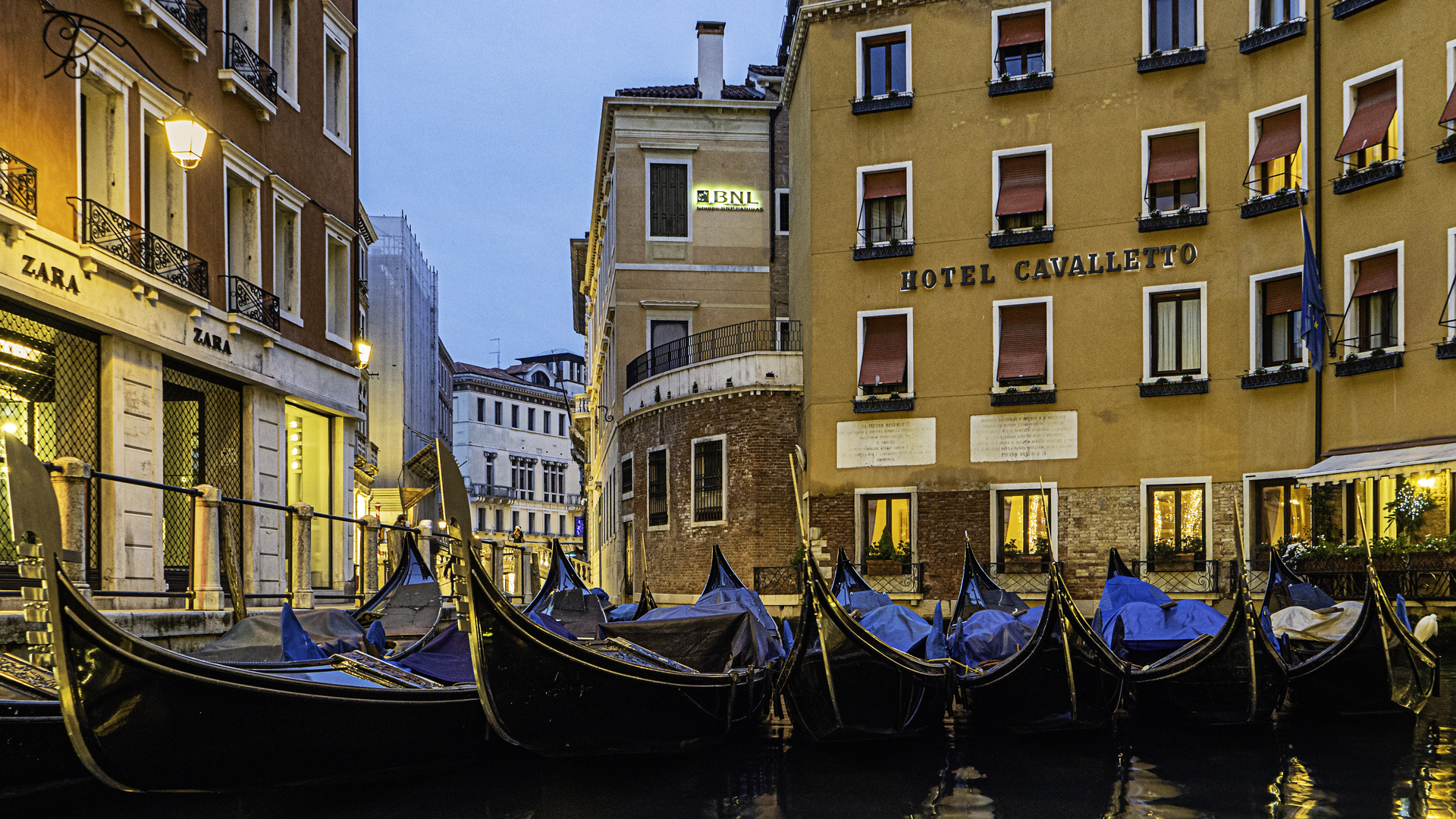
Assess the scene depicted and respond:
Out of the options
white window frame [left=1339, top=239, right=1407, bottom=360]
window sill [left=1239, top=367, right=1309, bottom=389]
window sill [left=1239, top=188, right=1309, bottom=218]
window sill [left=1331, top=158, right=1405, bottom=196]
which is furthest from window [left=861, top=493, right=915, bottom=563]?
window sill [left=1331, top=158, right=1405, bottom=196]

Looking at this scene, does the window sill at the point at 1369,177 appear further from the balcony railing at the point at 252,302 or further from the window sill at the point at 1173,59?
the balcony railing at the point at 252,302

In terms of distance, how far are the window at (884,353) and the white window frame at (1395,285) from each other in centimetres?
519

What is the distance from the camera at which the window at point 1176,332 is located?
1619cm

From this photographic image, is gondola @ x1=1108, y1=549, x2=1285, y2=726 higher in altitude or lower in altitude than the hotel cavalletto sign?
lower

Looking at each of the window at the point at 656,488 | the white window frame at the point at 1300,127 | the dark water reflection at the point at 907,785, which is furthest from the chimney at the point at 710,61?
the dark water reflection at the point at 907,785

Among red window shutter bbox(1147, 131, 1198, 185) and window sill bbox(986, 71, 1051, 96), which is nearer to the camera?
red window shutter bbox(1147, 131, 1198, 185)

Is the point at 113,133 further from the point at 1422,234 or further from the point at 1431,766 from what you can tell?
the point at 1422,234

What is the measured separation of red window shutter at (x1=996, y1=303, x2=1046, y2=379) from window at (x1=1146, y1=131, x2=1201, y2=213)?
1893mm

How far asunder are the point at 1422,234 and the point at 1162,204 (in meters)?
3.25

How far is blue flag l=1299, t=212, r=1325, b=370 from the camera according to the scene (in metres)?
14.5

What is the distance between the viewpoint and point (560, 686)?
7230 mm

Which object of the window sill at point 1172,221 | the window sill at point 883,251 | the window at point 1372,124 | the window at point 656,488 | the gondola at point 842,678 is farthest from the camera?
the window at point 656,488

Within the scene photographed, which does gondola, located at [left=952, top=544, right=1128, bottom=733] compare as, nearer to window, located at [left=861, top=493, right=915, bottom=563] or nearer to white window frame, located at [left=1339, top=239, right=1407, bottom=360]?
white window frame, located at [left=1339, top=239, right=1407, bottom=360]

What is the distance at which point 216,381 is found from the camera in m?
12.2
